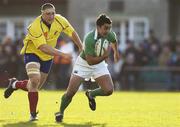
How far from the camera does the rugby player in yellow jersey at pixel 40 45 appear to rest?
14.3 metres

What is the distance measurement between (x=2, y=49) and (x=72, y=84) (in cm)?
1724

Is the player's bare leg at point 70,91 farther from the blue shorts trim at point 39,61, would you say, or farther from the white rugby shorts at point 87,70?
the blue shorts trim at point 39,61

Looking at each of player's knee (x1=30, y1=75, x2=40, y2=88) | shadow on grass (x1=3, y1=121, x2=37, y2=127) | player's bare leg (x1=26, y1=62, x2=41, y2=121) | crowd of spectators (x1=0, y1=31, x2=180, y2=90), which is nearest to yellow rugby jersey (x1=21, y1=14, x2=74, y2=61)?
player's bare leg (x1=26, y1=62, x2=41, y2=121)

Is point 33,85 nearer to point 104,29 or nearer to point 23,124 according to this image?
point 23,124

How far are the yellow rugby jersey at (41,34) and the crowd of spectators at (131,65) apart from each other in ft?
50.2

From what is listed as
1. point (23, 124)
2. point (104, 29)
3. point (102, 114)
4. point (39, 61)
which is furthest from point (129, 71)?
point (23, 124)

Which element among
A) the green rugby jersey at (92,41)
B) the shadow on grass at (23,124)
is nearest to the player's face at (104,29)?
the green rugby jersey at (92,41)

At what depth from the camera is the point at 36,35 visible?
14352 mm

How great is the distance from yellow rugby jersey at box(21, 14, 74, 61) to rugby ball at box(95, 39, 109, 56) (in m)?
0.81

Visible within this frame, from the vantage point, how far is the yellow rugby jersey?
1435 centimetres

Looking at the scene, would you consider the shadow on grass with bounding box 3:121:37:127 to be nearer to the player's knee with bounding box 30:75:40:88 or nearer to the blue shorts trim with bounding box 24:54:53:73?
the player's knee with bounding box 30:75:40:88

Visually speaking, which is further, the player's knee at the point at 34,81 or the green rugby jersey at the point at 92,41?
the player's knee at the point at 34,81

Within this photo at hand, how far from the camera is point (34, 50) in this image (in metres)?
14.8

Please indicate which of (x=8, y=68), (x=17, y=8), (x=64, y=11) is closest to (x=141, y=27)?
(x=64, y=11)
